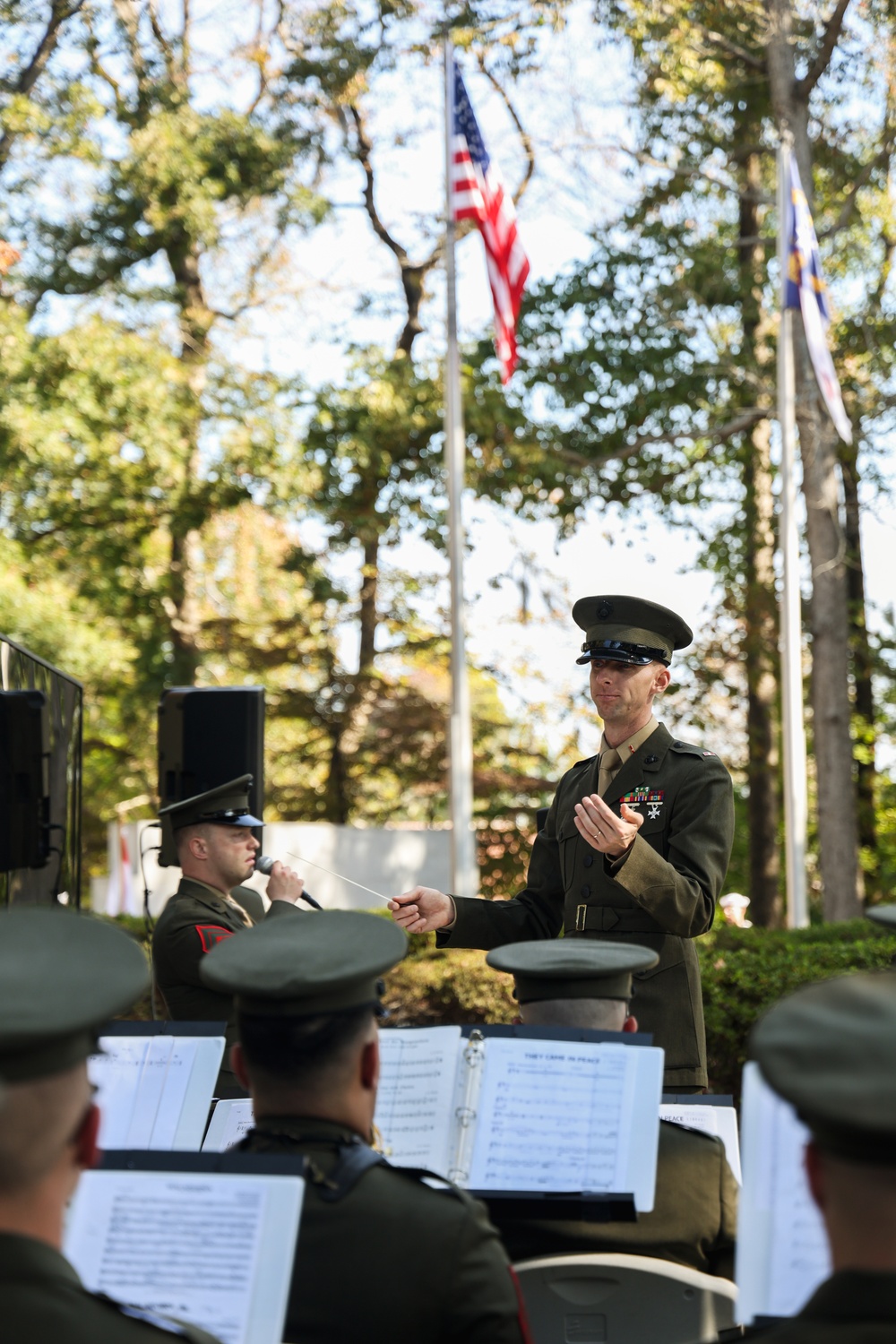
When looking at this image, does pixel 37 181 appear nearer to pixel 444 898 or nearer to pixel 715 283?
pixel 715 283

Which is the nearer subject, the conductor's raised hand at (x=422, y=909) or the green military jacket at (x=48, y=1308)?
the green military jacket at (x=48, y=1308)

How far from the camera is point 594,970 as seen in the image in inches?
122

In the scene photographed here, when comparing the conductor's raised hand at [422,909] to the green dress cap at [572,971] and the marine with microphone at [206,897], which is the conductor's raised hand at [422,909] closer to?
the marine with microphone at [206,897]

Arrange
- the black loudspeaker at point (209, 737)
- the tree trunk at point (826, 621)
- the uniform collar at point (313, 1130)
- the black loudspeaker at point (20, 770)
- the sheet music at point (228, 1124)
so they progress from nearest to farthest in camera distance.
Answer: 1. the uniform collar at point (313, 1130)
2. the sheet music at point (228, 1124)
3. the black loudspeaker at point (20, 770)
4. the black loudspeaker at point (209, 737)
5. the tree trunk at point (826, 621)

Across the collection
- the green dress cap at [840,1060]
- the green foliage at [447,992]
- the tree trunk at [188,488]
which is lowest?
the green foliage at [447,992]

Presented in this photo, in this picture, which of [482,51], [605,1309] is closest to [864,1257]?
[605,1309]

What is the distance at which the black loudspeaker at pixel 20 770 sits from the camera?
6078mm

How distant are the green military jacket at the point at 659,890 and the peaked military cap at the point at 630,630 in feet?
0.82

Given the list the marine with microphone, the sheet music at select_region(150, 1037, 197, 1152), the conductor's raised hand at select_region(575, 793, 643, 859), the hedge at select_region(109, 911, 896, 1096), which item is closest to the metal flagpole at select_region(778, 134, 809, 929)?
the hedge at select_region(109, 911, 896, 1096)

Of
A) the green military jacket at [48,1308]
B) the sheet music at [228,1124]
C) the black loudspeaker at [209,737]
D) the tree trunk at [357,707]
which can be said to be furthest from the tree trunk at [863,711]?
the green military jacket at [48,1308]

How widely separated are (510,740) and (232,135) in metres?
9.46

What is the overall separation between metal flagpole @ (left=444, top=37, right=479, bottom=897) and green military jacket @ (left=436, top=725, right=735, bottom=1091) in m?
9.36

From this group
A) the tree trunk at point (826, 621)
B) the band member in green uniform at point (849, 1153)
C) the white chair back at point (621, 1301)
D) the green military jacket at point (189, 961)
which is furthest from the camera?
the tree trunk at point (826, 621)

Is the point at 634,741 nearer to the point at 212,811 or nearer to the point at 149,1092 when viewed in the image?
the point at 212,811
